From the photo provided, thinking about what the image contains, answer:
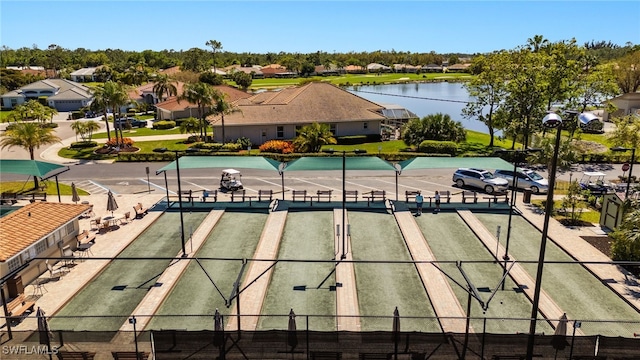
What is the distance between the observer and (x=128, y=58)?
172000 mm

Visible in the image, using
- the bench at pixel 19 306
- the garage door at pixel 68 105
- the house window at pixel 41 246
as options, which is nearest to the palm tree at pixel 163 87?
the garage door at pixel 68 105

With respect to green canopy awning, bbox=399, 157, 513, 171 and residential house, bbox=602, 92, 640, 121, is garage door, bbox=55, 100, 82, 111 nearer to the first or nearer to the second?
green canopy awning, bbox=399, 157, 513, 171

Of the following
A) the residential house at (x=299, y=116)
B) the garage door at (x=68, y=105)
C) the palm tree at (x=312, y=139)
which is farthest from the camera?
the garage door at (x=68, y=105)

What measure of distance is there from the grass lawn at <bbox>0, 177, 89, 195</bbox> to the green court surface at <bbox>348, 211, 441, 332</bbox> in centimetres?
2279

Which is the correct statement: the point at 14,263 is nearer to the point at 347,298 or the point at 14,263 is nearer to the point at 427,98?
the point at 347,298

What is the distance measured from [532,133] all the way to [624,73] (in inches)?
1990

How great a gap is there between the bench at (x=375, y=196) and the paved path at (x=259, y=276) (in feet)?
20.0

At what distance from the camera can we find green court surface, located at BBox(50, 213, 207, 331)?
1659 centimetres

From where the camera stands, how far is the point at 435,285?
19.2 m

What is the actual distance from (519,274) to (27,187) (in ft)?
121

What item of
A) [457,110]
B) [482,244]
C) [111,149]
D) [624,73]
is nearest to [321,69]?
[457,110]

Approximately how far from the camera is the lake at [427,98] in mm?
86188

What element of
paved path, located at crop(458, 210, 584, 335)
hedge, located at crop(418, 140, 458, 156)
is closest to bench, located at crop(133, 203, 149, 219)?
paved path, located at crop(458, 210, 584, 335)

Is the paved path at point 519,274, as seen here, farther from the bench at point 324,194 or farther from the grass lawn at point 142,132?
the grass lawn at point 142,132
